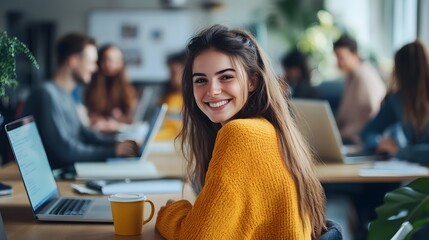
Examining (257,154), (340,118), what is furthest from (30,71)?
(257,154)

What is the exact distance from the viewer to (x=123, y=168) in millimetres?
2701

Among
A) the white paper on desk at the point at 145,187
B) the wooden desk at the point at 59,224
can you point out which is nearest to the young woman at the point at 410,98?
the wooden desk at the point at 59,224

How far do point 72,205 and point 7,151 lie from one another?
72.6 inches

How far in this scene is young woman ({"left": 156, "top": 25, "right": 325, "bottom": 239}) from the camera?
143cm

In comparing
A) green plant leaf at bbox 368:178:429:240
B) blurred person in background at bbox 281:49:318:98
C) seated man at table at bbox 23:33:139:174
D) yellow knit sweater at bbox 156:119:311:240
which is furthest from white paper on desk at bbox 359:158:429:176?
blurred person in background at bbox 281:49:318:98

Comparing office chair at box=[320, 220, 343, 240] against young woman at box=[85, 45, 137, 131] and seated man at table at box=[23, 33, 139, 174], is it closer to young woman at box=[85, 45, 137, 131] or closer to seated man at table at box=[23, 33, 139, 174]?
seated man at table at box=[23, 33, 139, 174]

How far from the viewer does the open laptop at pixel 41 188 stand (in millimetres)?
1709

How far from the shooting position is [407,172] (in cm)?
270

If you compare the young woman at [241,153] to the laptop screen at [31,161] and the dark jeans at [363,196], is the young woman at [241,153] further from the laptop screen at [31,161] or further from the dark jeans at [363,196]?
the dark jeans at [363,196]

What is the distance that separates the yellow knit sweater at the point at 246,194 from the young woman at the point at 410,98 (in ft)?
5.17

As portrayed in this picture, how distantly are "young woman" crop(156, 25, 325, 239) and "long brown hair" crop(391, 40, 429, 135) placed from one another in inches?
59.4

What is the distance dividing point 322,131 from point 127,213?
1500mm

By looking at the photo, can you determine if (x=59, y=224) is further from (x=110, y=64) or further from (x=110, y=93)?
(x=110, y=64)

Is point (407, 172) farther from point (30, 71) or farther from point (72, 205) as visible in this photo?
point (30, 71)
